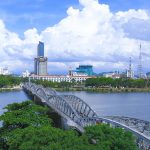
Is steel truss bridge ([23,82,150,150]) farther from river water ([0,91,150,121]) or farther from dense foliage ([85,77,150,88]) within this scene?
dense foliage ([85,77,150,88])

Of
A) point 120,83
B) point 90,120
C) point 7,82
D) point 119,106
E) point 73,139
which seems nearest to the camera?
point 73,139

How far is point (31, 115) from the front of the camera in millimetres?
23703

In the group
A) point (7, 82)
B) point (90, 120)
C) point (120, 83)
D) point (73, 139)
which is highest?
point (7, 82)

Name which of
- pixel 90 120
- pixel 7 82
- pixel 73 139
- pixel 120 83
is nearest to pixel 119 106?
pixel 90 120

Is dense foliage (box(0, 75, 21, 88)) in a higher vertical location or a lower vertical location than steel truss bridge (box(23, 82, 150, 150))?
higher

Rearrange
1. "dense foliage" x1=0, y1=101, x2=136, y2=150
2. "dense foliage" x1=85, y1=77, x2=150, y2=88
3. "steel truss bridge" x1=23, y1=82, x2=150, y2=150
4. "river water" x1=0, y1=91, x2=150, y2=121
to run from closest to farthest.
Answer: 1. "dense foliage" x1=0, y1=101, x2=136, y2=150
2. "steel truss bridge" x1=23, y1=82, x2=150, y2=150
3. "river water" x1=0, y1=91, x2=150, y2=121
4. "dense foliage" x1=85, y1=77, x2=150, y2=88

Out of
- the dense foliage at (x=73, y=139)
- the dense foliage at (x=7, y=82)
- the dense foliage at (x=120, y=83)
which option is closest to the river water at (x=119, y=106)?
the dense foliage at (x=73, y=139)

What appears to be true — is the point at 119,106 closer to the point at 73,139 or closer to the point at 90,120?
the point at 90,120

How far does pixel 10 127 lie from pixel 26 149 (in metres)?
8.07

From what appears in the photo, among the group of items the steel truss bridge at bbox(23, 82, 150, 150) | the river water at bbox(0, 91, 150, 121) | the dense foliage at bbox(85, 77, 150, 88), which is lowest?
the river water at bbox(0, 91, 150, 121)

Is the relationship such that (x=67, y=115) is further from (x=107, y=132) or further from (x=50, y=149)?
(x=50, y=149)

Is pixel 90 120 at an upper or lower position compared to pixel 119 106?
upper

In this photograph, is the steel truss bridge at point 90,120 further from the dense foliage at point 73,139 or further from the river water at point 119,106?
the river water at point 119,106

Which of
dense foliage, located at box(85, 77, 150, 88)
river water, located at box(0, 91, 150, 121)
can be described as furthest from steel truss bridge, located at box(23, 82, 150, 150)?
dense foliage, located at box(85, 77, 150, 88)
